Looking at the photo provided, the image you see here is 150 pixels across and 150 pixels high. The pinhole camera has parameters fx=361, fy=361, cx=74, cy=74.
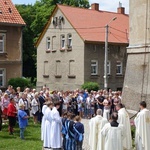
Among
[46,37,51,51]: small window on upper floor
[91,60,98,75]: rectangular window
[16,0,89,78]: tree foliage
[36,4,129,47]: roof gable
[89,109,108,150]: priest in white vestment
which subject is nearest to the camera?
[89,109,108,150]: priest in white vestment

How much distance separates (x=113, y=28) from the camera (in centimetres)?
4106

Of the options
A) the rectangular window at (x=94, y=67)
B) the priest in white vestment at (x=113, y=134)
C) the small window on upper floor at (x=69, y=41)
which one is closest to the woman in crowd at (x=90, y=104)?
the priest in white vestment at (x=113, y=134)

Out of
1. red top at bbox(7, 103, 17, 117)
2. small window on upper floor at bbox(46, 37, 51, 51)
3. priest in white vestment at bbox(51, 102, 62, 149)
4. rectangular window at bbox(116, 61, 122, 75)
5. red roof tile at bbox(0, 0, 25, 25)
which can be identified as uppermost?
red roof tile at bbox(0, 0, 25, 25)

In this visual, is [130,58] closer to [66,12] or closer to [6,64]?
[6,64]

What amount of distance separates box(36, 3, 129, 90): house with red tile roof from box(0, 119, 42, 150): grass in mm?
21155

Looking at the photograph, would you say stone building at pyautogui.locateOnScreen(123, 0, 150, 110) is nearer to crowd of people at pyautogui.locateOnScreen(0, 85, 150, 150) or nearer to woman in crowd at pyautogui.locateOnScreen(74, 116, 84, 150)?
crowd of people at pyautogui.locateOnScreen(0, 85, 150, 150)

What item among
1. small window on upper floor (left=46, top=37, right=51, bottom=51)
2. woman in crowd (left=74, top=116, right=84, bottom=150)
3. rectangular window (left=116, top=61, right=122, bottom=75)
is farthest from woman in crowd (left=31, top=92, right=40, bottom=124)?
small window on upper floor (left=46, top=37, right=51, bottom=51)

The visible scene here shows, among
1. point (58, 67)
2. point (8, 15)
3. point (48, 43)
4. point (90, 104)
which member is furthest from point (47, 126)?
point (48, 43)

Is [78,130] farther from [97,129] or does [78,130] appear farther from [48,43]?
[48,43]

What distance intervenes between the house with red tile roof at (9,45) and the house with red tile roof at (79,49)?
7.81 metres

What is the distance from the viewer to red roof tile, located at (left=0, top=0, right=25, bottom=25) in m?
30.5

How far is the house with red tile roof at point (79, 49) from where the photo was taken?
37281 mm

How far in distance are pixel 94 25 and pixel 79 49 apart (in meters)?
4.35

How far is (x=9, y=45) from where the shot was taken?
101 ft
